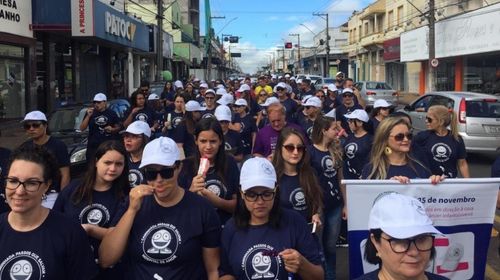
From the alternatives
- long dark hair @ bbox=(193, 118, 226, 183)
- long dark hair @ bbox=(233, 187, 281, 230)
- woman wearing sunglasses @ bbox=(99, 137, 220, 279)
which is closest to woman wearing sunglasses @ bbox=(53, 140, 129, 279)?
woman wearing sunglasses @ bbox=(99, 137, 220, 279)

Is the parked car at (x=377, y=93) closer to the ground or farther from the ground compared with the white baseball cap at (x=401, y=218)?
farther from the ground

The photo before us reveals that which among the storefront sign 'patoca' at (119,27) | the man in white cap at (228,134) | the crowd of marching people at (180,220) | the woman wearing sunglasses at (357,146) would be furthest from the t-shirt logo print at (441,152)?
the storefront sign 'patoca' at (119,27)

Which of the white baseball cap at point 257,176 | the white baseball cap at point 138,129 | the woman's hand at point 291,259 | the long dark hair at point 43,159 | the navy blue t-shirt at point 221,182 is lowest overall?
the woman's hand at point 291,259

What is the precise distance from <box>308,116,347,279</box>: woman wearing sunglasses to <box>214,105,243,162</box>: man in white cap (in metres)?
1.43

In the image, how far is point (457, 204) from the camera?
13.4ft

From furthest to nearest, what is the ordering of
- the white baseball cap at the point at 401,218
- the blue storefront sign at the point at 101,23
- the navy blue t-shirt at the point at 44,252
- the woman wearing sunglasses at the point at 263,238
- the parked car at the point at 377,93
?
the parked car at the point at 377,93 < the blue storefront sign at the point at 101,23 < the woman wearing sunglasses at the point at 263,238 < the navy blue t-shirt at the point at 44,252 < the white baseball cap at the point at 401,218

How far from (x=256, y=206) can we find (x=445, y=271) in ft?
5.85

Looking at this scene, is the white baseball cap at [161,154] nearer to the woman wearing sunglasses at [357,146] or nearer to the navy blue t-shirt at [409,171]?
the navy blue t-shirt at [409,171]

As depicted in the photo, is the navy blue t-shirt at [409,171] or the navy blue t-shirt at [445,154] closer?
the navy blue t-shirt at [409,171]

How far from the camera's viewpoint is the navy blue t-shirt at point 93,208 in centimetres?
360

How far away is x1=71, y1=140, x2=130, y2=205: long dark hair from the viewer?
12.0 ft

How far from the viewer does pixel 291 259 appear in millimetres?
2996

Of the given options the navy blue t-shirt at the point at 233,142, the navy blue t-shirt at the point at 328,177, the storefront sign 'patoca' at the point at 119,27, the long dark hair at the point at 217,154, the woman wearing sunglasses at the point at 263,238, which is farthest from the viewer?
the storefront sign 'patoca' at the point at 119,27

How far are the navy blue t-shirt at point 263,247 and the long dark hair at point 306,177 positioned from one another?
1.08m
